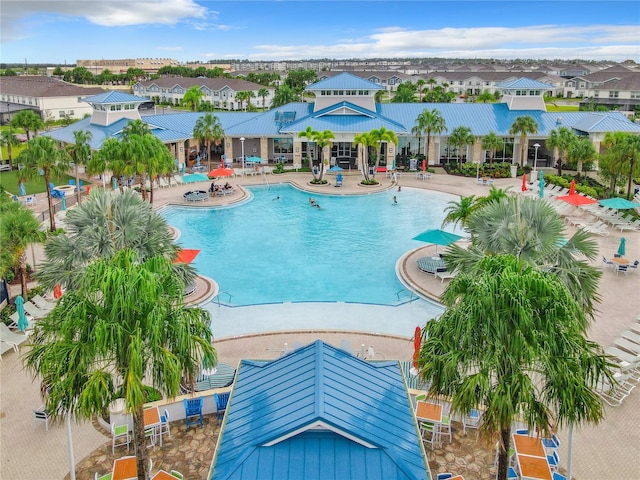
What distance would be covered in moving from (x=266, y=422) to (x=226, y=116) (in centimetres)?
5085

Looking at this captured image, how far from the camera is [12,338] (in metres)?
19.4

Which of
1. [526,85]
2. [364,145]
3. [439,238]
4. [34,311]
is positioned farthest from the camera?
[526,85]

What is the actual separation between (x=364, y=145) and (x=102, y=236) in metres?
32.8

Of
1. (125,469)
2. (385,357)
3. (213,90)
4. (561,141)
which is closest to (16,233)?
(125,469)

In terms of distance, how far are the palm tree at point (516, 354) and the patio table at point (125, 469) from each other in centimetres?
685

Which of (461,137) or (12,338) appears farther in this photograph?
(461,137)

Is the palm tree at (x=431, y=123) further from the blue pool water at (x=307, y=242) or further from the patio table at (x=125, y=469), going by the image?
the patio table at (x=125, y=469)

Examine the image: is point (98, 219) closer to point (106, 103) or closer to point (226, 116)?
point (106, 103)

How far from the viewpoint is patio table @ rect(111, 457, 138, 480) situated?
12391 millimetres

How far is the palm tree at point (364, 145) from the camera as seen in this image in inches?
1793

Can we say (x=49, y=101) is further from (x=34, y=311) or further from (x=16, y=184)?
(x=34, y=311)

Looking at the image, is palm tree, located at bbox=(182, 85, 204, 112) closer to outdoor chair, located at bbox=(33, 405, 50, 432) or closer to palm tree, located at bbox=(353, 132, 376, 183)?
palm tree, located at bbox=(353, 132, 376, 183)

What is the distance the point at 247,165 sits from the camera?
5341 cm

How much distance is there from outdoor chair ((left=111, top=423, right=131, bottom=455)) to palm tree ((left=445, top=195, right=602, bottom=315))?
30.5ft
